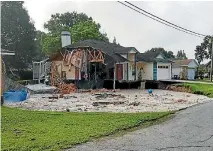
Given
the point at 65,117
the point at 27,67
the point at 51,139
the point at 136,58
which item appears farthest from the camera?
the point at 27,67

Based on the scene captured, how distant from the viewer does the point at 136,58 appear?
37.6 meters

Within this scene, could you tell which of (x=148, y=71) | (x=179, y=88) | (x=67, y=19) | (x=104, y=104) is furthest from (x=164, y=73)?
(x=67, y=19)

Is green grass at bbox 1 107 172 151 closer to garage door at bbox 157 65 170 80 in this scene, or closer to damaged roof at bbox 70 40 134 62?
damaged roof at bbox 70 40 134 62

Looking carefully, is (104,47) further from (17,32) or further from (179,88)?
(17,32)

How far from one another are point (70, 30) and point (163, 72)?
773 inches

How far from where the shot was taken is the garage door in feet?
138

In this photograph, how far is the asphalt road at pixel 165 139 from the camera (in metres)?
A: 7.29

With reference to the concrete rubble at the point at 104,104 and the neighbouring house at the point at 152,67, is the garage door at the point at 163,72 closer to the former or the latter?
the neighbouring house at the point at 152,67

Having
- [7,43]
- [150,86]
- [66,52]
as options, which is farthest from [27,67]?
[150,86]

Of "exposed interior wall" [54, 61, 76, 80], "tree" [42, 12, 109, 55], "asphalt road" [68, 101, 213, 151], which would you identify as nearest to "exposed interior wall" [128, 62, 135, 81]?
"exposed interior wall" [54, 61, 76, 80]

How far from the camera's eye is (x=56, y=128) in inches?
360

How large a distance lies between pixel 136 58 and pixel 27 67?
16.8m

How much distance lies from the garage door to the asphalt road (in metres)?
31.1

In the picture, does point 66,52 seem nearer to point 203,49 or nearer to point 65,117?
point 65,117
